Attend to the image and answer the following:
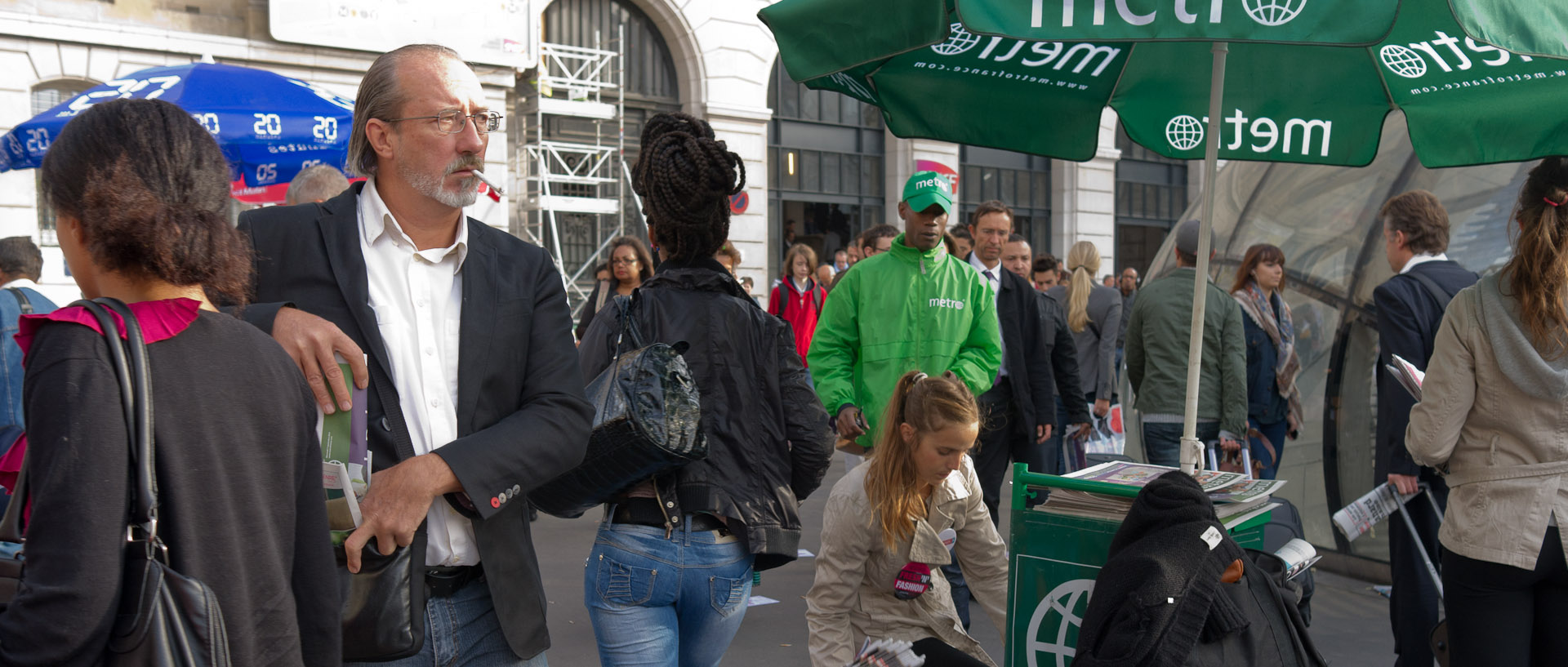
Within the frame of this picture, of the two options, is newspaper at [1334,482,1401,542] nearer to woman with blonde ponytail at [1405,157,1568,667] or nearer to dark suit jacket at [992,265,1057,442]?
woman with blonde ponytail at [1405,157,1568,667]

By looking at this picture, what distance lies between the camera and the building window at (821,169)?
21.0 meters

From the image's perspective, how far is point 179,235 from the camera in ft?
5.36

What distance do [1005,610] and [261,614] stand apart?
2.56 meters

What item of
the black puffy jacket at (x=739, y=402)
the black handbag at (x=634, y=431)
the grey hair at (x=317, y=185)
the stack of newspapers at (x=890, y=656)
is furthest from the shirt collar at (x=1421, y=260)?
the grey hair at (x=317, y=185)

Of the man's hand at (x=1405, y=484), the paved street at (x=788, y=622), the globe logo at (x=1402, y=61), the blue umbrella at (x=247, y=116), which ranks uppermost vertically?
the blue umbrella at (x=247, y=116)

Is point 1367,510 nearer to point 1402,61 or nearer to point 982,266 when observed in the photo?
point 1402,61

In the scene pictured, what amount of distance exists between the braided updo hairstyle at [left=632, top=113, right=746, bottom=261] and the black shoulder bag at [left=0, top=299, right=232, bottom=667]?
1.67 m

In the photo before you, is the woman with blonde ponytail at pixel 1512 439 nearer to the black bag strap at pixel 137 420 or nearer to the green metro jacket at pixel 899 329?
the green metro jacket at pixel 899 329

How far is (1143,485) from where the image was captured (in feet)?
10.7

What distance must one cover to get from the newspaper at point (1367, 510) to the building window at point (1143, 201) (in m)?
21.5

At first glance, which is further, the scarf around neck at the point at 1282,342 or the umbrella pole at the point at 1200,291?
the scarf around neck at the point at 1282,342

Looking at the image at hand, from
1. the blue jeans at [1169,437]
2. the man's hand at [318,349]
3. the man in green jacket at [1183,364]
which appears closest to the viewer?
the man's hand at [318,349]

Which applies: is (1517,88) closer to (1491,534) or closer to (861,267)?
(1491,534)

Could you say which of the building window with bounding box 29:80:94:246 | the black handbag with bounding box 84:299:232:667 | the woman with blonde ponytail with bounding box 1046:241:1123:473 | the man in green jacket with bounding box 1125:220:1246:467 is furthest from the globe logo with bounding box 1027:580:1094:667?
the building window with bounding box 29:80:94:246
